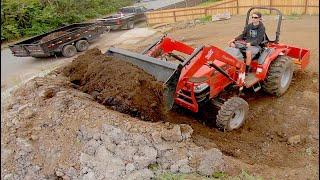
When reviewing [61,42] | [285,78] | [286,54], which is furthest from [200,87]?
[61,42]

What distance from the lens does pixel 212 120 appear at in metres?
8.67

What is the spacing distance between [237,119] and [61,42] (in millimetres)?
10500

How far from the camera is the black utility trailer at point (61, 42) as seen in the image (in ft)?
52.7

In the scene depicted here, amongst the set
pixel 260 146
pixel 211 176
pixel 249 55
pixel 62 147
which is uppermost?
pixel 249 55

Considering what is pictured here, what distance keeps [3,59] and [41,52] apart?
304cm

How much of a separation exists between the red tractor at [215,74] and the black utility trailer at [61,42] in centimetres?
848

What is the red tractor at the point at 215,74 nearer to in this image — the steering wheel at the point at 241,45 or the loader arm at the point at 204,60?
the loader arm at the point at 204,60

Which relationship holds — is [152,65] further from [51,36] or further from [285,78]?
[51,36]

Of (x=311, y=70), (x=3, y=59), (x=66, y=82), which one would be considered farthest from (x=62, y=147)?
(x=3, y=59)

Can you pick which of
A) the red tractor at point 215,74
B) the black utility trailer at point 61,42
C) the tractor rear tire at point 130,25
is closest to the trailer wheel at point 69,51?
the black utility trailer at point 61,42

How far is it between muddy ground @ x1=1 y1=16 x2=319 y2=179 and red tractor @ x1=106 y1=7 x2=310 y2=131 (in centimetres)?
33

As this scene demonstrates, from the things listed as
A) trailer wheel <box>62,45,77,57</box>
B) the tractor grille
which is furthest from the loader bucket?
trailer wheel <box>62,45,77,57</box>

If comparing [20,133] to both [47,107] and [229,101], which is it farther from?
[229,101]

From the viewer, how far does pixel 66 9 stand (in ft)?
82.9
